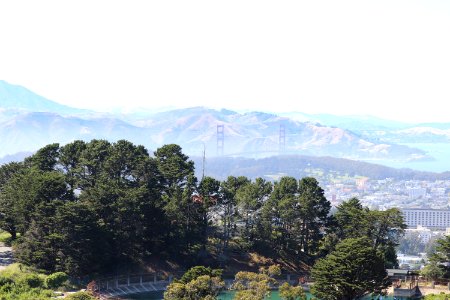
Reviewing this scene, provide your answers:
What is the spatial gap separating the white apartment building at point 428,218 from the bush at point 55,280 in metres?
80.8

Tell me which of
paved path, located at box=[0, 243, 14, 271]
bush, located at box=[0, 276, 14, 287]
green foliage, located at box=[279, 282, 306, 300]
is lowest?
paved path, located at box=[0, 243, 14, 271]

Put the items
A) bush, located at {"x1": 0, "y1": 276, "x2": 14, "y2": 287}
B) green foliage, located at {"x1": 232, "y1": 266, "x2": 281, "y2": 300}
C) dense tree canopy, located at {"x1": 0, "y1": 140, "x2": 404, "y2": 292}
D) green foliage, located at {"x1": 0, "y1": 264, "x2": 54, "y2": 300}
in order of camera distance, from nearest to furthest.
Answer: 1. green foliage, located at {"x1": 232, "y1": 266, "x2": 281, "y2": 300}
2. green foliage, located at {"x1": 0, "y1": 264, "x2": 54, "y2": 300}
3. bush, located at {"x1": 0, "y1": 276, "x2": 14, "y2": 287}
4. dense tree canopy, located at {"x1": 0, "y1": 140, "x2": 404, "y2": 292}

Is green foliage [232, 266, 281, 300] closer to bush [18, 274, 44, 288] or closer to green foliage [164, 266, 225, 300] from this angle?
green foliage [164, 266, 225, 300]

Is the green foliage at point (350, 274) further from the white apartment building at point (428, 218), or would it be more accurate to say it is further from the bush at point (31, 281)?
the white apartment building at point (428, 218)

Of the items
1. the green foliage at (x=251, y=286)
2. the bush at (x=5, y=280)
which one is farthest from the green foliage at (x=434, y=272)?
the bush at (x=5, y=280)

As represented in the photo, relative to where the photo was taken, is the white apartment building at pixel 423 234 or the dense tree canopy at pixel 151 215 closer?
the dense tree canopy at pixel 151 215

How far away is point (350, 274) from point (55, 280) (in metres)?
11.5

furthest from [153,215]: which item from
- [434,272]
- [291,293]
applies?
[434,272]

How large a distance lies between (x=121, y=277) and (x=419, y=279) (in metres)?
13.8

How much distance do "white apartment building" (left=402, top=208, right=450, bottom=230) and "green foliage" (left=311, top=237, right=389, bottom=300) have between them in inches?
3081

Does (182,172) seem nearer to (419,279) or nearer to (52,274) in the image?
(52,274)

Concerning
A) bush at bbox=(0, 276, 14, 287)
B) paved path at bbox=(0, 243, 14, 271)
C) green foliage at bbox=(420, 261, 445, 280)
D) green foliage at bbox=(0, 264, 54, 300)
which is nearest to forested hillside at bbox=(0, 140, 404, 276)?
paved path at bbox=(0, 243, 14, 271)

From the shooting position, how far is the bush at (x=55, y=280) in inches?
933

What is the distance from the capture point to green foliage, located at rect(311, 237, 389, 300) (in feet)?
71.2
